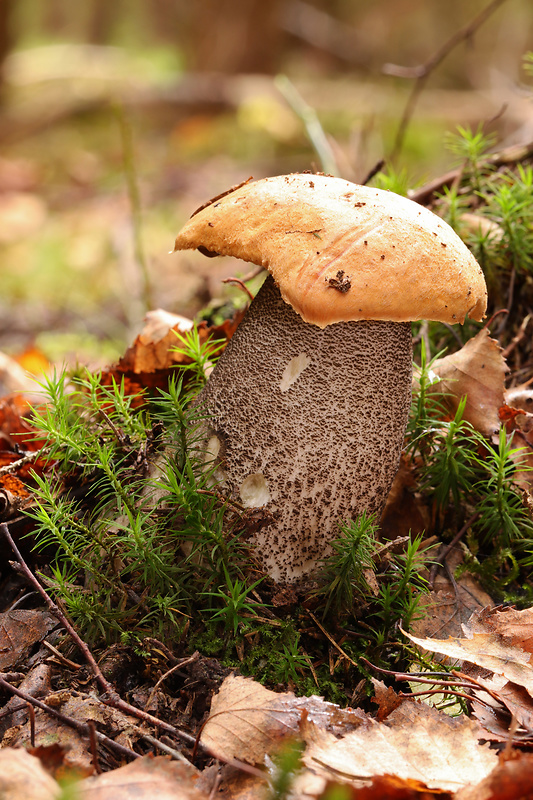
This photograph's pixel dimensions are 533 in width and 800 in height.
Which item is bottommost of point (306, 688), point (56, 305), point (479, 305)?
point (56, 305)

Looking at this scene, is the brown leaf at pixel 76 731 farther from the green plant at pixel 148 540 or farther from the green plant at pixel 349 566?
the green plant at pixel 349 566

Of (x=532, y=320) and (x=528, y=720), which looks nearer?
(x=528, y=720)

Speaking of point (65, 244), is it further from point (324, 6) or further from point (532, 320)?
point (324, 6)

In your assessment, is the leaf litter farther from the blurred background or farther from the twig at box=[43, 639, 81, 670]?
the blurred background

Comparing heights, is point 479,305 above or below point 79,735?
above

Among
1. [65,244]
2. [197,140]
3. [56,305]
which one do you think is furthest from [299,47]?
[56,305]

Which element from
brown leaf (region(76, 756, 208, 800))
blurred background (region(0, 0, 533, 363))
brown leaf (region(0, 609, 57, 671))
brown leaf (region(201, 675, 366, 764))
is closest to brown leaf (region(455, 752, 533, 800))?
brown leaf (region(201, 675, 366, 764))
